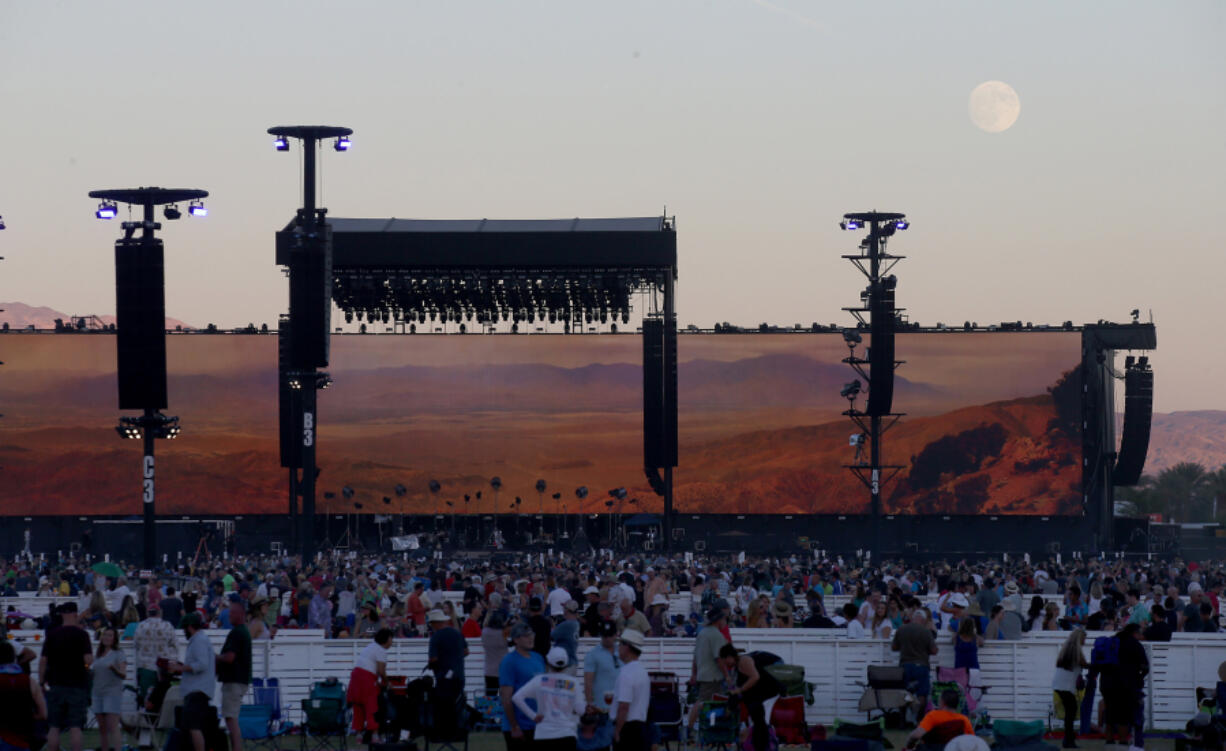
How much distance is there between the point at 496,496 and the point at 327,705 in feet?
160

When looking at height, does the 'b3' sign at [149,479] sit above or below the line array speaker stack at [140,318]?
below

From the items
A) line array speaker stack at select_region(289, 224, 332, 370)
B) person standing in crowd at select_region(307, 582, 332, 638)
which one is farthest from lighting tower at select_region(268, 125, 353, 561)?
person standing in crowd at select_region(307, 582, 332, 638)

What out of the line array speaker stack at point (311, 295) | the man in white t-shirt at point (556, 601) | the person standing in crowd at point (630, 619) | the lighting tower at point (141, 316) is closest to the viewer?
the person standing in crowd at point (630, 619)

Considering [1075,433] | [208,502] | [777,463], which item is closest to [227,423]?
[208,502]

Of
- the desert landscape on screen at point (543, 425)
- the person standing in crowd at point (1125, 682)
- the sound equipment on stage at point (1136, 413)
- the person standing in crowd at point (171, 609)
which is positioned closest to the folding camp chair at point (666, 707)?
the person standing in crowd at point (1125, 682)

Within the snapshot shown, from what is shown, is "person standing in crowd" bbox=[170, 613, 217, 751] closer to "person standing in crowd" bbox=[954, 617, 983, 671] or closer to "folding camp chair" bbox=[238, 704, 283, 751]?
"folding camp chair" bbox=[238, 704, 283, 751]

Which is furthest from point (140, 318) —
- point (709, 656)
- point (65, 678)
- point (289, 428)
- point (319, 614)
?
point (709, 656)

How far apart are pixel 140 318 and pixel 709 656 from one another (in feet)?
58.1

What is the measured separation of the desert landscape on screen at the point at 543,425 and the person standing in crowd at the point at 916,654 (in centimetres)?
4675

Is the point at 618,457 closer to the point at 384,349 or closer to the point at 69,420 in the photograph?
the point at 384,349

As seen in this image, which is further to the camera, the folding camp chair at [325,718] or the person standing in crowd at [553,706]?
the folding camp chair at [325,718]

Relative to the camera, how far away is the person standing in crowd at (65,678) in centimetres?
1362

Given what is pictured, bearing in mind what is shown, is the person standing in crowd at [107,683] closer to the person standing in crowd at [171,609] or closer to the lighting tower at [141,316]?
the person standing in crowd at [171,609]

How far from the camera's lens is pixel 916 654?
16.3m
